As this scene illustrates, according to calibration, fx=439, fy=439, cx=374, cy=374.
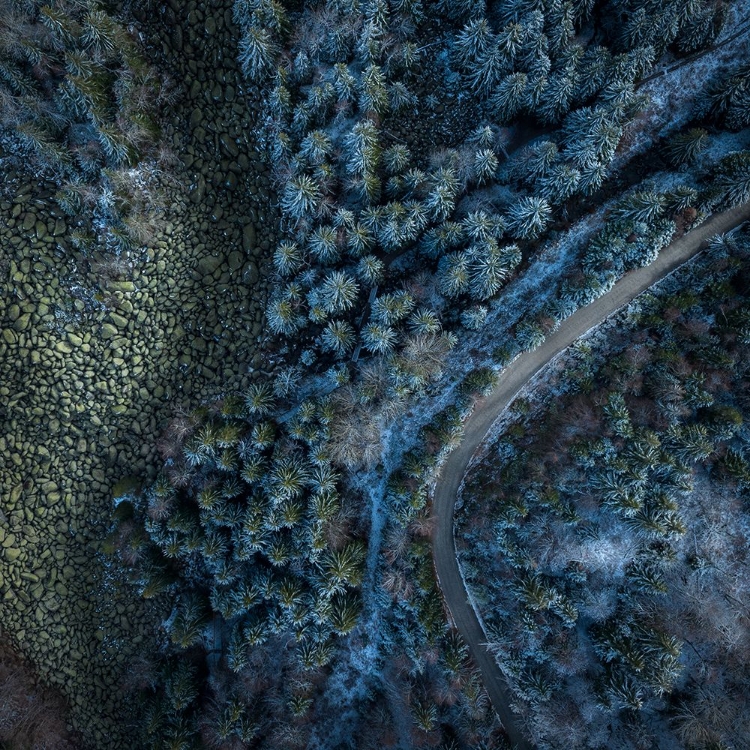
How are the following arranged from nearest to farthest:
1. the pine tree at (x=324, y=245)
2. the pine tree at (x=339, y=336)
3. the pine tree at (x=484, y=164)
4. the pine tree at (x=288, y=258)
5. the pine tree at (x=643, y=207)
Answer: the pine tree at (x=643, y=207)
the pine tree at (x=484, y=164)
the pine tree at (x=324, y=245)
the pine tree at (x=339, y=336)
the pine tree at (x=288, y=258)

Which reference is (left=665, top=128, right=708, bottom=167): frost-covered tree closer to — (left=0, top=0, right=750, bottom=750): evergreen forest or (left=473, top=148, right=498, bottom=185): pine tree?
(left=0, top=0, right=750, bottom=750): evergreen forest

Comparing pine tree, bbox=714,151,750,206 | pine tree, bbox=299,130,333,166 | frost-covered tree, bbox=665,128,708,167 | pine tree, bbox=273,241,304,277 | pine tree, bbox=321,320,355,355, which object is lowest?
pine tree, bbox=714,151,750,206

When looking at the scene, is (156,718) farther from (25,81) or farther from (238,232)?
(25,81)

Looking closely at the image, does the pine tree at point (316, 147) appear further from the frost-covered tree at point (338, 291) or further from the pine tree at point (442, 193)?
the frost-covered tree at point (338, 291)

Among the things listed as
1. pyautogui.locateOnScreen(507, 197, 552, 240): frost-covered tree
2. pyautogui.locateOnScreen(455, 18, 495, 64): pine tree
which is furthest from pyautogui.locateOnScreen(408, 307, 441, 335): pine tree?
pyautogui.locateOnScreen(455, 18, 495, 64): pine tree

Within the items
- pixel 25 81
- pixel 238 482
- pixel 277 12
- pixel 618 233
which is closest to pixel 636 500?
pixel 618 233

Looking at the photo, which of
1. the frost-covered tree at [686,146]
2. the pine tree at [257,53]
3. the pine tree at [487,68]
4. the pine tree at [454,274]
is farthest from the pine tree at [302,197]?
the frost-covered tree at [686,146]

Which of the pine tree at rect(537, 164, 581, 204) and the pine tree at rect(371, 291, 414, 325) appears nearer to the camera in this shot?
the pine tree at rect(537, 164, 581, 204)
